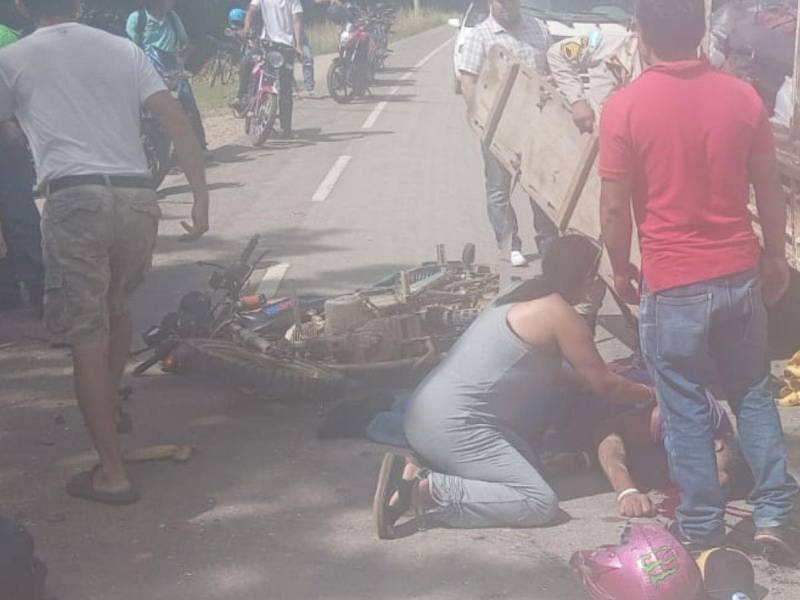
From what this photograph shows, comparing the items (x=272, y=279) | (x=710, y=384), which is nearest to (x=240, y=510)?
(x=710, y=384)

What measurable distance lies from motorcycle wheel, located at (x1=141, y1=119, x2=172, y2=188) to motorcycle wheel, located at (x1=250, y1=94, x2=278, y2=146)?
11.4 feet

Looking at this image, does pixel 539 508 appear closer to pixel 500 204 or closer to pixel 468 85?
pixel 468 85

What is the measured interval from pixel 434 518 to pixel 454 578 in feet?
1.53

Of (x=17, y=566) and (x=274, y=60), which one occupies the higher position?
(x=17, y=566)

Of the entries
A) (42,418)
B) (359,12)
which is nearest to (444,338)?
(42,418)

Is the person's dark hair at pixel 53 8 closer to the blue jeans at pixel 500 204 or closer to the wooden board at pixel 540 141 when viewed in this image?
the wooden board at pixel 540 141

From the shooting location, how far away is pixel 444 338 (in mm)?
7039

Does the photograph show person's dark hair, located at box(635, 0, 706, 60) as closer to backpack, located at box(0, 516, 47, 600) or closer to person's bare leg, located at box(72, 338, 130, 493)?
person's bare leg, located at box(72, 338, 130, 493)

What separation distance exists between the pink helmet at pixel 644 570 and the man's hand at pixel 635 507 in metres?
0.70

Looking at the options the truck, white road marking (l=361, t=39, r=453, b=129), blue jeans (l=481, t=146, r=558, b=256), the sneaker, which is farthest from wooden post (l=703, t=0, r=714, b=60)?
white road marking (l=361, t=39, r=453, b=129)

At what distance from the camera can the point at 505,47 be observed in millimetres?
8750

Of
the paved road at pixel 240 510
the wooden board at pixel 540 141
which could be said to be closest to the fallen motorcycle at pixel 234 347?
the paved road at pixel 240 510

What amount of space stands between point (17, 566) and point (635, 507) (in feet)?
7.31

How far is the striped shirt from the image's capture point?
907 cm
